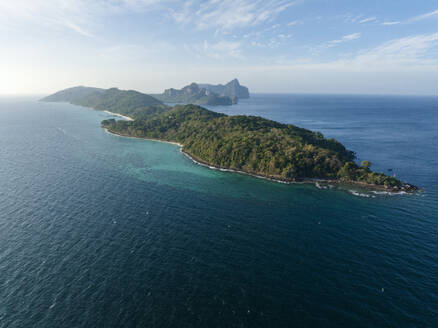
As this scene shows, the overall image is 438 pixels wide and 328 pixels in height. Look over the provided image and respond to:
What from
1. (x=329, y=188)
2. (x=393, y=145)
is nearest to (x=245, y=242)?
(x=329, y=188)

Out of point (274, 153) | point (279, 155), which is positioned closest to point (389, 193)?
point (279, 155)

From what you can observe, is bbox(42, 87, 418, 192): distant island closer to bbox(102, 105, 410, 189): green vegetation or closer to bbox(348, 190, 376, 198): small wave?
bbox(102, 105, 410, 189): green vegetation

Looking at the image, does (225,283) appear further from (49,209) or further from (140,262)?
(49,209)

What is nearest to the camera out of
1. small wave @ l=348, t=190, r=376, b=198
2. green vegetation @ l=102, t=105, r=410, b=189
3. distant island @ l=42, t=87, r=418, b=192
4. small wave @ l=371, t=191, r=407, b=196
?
small wave @ l=348, t=190, r=376, b=198

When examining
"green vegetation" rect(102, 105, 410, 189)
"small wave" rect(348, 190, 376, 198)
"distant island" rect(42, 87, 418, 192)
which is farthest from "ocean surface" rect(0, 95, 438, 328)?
"green vegetation" rect(102, 105, 410, 189)

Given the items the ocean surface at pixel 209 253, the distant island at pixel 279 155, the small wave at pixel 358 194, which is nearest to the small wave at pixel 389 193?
the distant island at pixel 279 155
